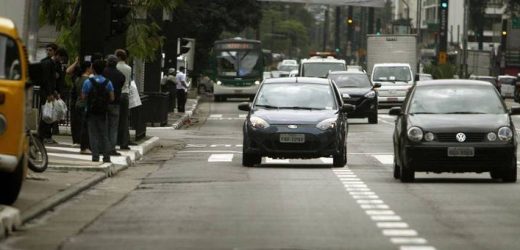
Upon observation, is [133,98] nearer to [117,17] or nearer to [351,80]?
[117,17]

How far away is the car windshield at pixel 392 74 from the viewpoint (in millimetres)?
64000

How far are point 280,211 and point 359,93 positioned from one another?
32217mm

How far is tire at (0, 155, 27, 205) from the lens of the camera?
16.7m

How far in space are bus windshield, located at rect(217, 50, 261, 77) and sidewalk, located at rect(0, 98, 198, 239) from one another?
157ft

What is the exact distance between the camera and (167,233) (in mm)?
14797

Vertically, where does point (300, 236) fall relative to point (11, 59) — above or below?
below

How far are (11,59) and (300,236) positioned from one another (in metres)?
4.34

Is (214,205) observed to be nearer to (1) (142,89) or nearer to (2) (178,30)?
(1) (142,89)

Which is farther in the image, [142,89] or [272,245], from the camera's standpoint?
[142,89]

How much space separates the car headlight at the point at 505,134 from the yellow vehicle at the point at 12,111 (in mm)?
7887

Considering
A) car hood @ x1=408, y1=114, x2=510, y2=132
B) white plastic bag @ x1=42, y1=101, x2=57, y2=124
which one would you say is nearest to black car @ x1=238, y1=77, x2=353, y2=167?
car hood @ x1=408, y1=114, x2=510, y2=132

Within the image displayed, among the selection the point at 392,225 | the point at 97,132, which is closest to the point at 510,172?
the point at 97,132


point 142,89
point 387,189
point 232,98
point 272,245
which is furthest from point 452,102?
point 232,98

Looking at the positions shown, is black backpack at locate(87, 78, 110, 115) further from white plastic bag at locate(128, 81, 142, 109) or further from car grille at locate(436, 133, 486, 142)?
white plastic bag at locate(128, 81, 142, 109)
